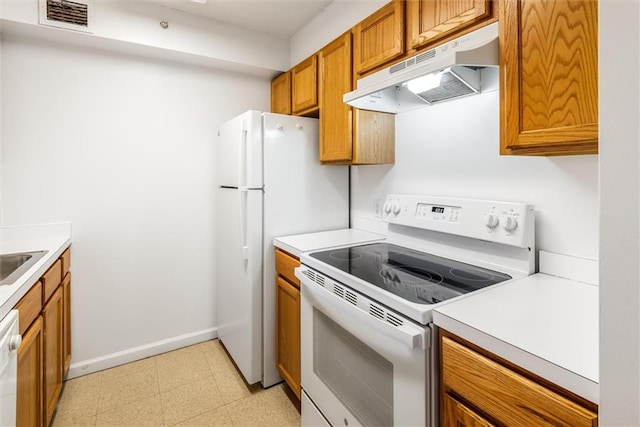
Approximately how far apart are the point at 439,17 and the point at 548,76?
0.55 meters

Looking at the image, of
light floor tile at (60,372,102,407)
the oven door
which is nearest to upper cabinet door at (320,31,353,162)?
the oven door

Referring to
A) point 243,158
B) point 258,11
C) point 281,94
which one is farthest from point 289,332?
point 258,11

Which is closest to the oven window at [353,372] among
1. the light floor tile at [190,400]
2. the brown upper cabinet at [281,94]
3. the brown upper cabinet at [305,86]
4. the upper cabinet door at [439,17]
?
the light floor tile at [190,400]

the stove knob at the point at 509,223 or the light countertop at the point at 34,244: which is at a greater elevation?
the stove knob at the point at 509,223

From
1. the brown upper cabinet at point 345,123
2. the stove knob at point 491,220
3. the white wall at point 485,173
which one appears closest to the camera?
the white wall at point 485,173

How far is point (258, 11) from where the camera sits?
2.17 metres

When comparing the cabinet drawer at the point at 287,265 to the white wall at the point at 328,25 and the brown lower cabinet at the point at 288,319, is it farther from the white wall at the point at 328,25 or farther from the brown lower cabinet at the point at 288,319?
the white wall at the point at 328,25

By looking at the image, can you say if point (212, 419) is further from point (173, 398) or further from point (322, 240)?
point (322, 240)

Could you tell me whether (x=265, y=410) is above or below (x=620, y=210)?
below

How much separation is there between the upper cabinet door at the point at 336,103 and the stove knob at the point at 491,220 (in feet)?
2.56

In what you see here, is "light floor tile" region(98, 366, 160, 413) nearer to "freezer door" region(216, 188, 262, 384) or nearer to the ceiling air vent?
"freezer door" region(216, 188, 262, 384)

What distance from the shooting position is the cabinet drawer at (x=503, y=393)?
65 centimetres

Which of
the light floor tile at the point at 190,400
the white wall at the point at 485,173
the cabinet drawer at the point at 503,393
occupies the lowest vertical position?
the light floor tile at the point at 190,400

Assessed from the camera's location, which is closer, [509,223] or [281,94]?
[509,223]
